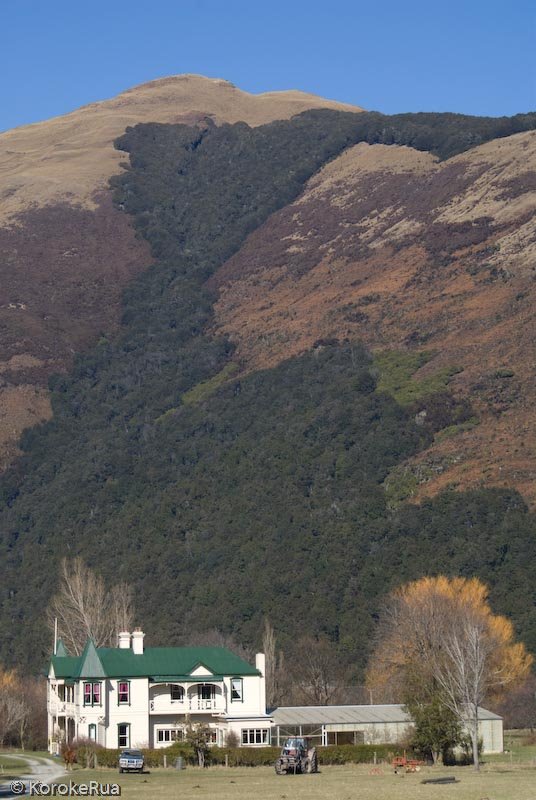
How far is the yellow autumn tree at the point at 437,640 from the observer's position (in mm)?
98500

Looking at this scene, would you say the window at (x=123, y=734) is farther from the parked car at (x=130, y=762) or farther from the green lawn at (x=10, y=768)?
the parked car at (x=130, y=762)

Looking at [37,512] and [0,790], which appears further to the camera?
[37,512]

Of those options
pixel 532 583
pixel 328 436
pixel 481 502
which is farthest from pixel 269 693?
pixel 328 436

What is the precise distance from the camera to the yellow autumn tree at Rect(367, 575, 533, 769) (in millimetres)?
98500

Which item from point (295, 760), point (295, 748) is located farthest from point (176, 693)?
point (295, 760)

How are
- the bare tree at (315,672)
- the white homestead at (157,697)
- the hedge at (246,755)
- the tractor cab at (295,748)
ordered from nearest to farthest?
1. the tractor cab at (295,748)
2. the hedge at (246,755)
3. the white homestead at (157,697)
4. the bare tree at (315,672)

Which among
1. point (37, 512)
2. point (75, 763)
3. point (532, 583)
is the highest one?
point (37, 512)

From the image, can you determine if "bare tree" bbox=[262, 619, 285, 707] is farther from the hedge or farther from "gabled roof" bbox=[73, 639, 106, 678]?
the hedge

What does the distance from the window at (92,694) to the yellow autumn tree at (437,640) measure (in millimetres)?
18261

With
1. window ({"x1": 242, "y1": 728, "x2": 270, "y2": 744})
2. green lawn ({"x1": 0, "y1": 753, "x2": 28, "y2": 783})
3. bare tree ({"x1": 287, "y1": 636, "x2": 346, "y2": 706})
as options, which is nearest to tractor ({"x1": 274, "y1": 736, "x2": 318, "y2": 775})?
green lawn ({"x1": 0, "y1": 753, "x2": 28, "y2": 783})

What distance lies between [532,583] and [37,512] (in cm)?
7720

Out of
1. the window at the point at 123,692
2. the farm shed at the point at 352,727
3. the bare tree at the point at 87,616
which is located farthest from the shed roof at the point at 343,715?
the bare tree at the point at 87,616

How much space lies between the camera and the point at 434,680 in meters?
93.6

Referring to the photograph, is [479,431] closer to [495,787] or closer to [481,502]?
[481,502]
